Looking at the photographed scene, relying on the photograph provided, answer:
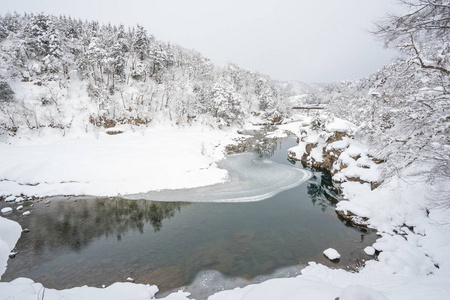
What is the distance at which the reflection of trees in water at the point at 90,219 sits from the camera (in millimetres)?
10812

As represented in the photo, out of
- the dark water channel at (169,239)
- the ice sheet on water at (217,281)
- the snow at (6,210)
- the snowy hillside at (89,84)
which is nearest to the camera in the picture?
the ice sheet on water at (217,281)

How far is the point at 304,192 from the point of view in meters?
16.8

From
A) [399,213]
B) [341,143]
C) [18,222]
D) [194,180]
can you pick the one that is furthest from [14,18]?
[399,213]

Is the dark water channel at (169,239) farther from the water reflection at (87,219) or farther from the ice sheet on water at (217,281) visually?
the ice sheet on water at (217,281)

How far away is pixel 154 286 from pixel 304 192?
1344 centimetres

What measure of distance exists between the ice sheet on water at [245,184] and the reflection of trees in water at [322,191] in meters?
1.01

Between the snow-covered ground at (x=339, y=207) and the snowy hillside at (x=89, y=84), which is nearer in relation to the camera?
the snow-covered ground at (x=339, y=207)

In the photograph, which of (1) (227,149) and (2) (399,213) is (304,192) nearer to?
(2) (399,213)

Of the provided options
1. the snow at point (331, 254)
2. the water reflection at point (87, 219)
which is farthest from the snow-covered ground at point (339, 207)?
the water reflection at point (87, 219)

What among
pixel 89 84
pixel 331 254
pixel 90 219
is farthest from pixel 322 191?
pixel 89 84

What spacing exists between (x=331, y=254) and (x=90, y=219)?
46.9 feet

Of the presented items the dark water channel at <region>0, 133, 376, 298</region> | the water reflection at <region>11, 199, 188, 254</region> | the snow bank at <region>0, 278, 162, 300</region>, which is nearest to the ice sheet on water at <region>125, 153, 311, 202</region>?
the dark water channel at <region>0, 133, 376, 298</region>

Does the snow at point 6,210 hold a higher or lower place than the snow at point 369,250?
lower

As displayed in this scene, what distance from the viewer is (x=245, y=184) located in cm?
1797
